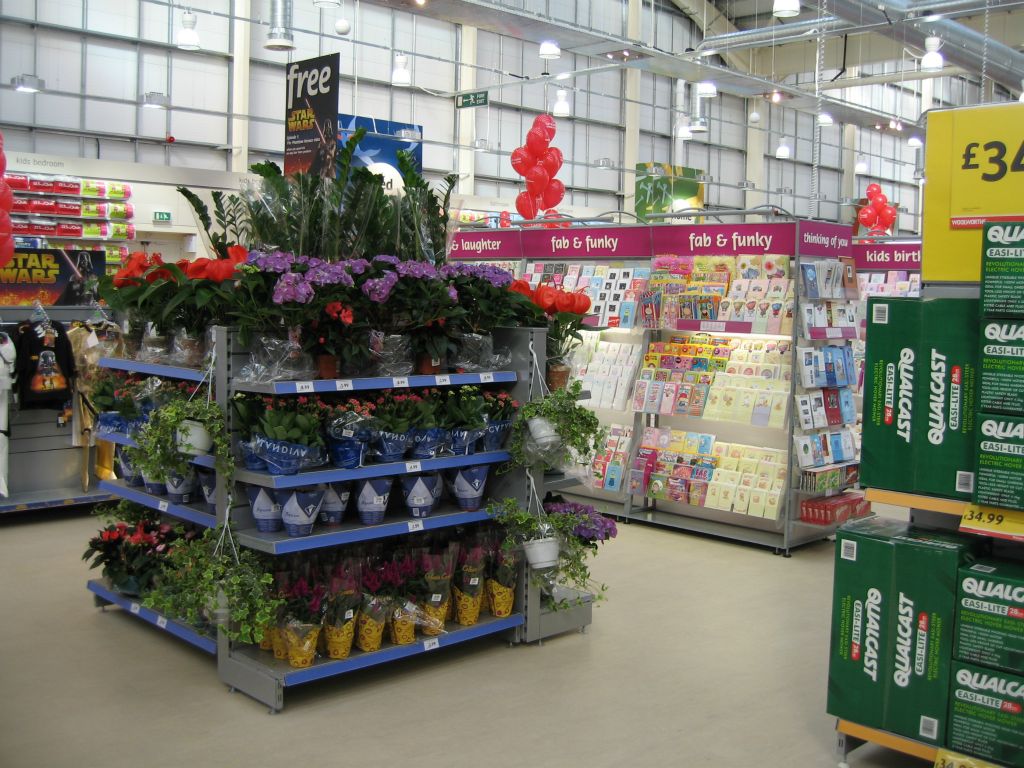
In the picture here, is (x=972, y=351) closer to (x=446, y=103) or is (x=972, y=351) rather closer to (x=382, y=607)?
(x=382, y=607)

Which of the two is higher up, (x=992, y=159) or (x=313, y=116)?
(x=313, y=116)

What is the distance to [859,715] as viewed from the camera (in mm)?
3576

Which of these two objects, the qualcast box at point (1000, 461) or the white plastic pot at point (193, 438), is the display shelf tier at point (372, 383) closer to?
the white plastic pot at point (193, 438)

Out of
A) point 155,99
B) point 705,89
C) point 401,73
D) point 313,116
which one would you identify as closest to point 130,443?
point 313,116

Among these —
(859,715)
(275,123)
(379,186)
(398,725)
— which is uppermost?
A: (275,123)

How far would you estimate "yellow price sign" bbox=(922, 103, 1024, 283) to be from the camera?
3.39 metres

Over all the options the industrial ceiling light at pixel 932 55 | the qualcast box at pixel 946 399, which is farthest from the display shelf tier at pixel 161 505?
the industrial ceiling light at pixel 932 55

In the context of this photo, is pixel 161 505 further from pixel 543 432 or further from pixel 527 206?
pixel 527 206

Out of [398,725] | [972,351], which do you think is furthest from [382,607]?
[972,351]

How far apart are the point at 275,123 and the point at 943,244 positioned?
15.9 meters

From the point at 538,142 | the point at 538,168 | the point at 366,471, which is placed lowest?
the point at 366,471

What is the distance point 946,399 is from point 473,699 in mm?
2207

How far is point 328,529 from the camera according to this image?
433 cm

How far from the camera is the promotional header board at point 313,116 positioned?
5.33 m
